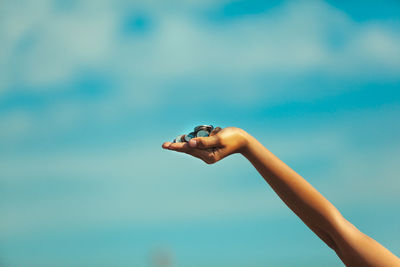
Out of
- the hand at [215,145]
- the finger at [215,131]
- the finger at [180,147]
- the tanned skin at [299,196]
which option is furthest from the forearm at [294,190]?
the finger at [180,147]

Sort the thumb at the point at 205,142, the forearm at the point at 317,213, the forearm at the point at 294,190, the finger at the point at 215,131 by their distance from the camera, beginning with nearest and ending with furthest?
the forearm at the point at 317,213
the forearm at the point at 294,190
the thumb at the point at 205,142
the finger at the point at 215,131

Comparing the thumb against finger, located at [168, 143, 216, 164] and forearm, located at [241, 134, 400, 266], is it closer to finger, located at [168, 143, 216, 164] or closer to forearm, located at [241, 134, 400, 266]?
finger, located at [168, 143, 216, 164]

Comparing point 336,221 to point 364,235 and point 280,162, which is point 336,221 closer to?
point 364,235

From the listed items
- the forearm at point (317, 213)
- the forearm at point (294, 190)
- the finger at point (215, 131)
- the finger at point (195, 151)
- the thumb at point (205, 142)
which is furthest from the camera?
the finger at point (215, 131)

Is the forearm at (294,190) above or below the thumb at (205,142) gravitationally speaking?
below

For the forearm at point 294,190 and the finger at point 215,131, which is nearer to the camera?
the forearm at point 294,190

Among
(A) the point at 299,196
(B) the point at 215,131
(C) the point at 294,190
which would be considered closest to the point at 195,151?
(B) the point at 215,131

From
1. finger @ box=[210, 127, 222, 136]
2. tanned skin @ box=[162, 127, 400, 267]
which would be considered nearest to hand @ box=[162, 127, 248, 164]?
tanned skin @ box=[162, 127, 400, 267]

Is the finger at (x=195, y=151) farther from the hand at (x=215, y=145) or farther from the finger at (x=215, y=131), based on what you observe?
the finger at (x=215, y=131)

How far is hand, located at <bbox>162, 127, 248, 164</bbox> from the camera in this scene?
6945 millimetres

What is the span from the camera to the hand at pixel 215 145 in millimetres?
6945

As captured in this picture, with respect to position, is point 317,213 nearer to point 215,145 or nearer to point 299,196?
point 299,196

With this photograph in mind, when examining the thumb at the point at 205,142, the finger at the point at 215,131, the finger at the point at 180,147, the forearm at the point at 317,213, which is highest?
the finger at the point at 215,131

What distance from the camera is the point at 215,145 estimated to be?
697cm
